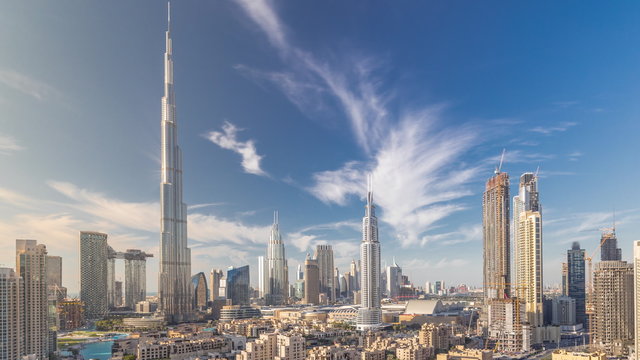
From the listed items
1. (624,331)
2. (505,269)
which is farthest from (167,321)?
(624,331)

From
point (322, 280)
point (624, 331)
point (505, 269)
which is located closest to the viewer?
point (624, 331)

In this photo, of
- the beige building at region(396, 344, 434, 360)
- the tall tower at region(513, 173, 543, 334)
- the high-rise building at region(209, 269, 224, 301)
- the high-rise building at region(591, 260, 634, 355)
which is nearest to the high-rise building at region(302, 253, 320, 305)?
the high-rise building at region(209, 269, 224, 301)

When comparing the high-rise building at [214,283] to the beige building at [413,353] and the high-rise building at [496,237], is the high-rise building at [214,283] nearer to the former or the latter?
the high-rise building at [496,237]

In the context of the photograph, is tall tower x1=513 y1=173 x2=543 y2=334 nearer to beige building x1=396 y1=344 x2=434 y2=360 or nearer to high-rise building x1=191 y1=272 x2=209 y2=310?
beige building x1=396 y1=344 x2=434 y2=360

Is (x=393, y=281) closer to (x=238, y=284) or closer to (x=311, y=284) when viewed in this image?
(x=311, y=284)

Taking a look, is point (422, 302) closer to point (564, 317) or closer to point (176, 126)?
point (564, 317)

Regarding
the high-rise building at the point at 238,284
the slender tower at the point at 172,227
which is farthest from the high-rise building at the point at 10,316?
the high-rise building at the point at 238,284

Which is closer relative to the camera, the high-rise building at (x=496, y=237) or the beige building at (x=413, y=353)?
the beige building at (x=413, y=353)
